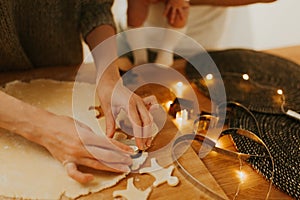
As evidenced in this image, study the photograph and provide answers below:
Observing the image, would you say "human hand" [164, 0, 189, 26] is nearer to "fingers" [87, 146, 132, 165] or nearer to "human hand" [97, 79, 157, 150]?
"human hand" [97, 79, 157, 150]

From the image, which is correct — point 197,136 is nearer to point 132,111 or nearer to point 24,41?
point 132,111

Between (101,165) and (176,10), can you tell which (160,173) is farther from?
(176,10)

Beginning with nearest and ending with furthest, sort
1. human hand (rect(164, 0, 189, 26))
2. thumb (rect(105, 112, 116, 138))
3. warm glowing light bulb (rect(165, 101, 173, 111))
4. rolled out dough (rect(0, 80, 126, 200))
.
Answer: rolled out dough (rect(0, 80, 126, 200)) → thumb (rect(105, 112, 116, 138)) → warm glowing light bulb (rect(165, 101, 173, 111)) → human hand (rect(164, 0, 189, 26))

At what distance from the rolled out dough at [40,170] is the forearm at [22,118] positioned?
3 cm

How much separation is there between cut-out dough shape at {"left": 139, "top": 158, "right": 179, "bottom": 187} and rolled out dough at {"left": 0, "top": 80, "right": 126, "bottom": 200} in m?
0.05

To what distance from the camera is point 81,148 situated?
692 millimetres

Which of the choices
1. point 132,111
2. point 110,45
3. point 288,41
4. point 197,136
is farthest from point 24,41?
point 288,41

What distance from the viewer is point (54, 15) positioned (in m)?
0.90

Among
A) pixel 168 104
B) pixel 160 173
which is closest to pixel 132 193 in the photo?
pixel 160 173

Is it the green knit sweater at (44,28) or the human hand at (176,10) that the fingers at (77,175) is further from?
the human hand at (176,10)

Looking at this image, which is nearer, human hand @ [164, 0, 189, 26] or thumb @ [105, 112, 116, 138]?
thumb @ [105, 112, 116, 138]

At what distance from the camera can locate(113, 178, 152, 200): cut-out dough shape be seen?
0.67 metres

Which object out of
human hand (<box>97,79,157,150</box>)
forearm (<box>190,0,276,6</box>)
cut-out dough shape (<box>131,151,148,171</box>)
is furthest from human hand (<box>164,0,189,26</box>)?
cut-out dough shape (<box>131,151,148,171</box>)

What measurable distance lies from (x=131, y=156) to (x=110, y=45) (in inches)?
11.8
